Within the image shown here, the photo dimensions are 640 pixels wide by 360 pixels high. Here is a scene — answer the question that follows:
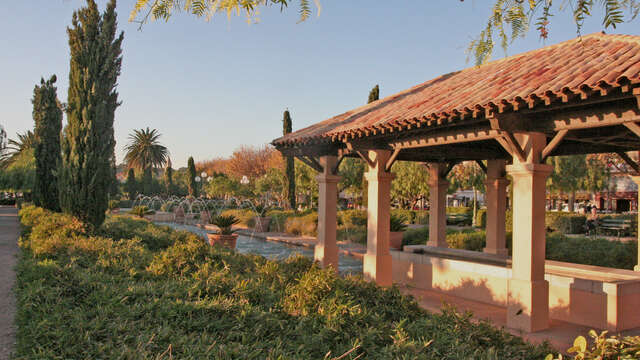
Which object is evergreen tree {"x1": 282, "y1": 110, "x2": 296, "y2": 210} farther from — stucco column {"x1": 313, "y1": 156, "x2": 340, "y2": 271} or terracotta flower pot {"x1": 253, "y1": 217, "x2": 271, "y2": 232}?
stucco column {"x1": 313, "y1": 156, "x2": 340, "y2": 271}

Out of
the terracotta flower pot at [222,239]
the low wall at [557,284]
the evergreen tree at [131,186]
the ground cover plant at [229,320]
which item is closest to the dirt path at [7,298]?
the ground cover plant at [229,320]

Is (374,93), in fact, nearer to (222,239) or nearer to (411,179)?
(411,179)

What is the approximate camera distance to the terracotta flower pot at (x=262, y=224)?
75.7ft

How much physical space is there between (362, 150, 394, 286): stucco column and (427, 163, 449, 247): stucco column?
2878 mm

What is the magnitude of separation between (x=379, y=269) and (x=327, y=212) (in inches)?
75.7

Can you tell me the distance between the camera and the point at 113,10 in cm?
1304

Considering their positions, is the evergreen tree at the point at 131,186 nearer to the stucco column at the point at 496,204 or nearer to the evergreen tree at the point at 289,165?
the evergreen tree at the point at 289,165

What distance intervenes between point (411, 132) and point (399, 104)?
5.98 feet

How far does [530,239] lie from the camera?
612 centimetres

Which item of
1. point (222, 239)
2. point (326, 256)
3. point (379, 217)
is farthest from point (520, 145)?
point (222, 239)

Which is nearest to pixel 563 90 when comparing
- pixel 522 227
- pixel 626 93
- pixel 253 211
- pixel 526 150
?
pixel 626 93

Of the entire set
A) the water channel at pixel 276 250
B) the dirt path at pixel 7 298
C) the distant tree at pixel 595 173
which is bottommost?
the water channel at pixel 276 250

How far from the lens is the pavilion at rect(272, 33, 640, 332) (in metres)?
5.51

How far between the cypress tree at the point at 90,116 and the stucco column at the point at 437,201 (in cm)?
915
